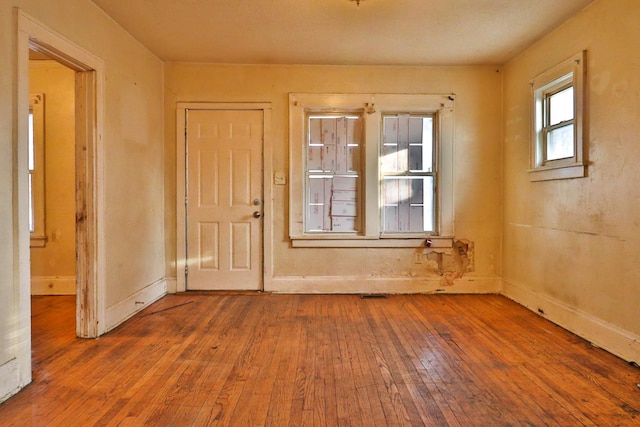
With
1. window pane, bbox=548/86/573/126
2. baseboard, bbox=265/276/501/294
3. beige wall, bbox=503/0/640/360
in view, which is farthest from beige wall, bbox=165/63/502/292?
window pane, bbox=548/86/573/126

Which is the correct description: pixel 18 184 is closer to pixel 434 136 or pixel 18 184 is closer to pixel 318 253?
pixel 318 253

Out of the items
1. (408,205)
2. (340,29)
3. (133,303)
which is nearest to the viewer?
(340,29)

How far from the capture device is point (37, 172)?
13.8 feet

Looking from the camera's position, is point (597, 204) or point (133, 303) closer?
point (597, 204)

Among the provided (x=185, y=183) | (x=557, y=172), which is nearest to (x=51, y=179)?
(x=185, y=183)

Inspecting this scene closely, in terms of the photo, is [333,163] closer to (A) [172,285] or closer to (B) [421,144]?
(B) [421,144]

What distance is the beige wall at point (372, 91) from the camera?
14.0 ft

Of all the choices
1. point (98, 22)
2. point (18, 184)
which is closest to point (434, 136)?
Result: point (98, 22)

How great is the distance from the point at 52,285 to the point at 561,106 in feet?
18.5

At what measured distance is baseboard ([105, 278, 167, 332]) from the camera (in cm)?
317

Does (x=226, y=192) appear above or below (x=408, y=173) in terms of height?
below

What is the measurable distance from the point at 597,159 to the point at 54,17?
402 centimetres

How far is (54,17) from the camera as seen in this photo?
8.23 feet

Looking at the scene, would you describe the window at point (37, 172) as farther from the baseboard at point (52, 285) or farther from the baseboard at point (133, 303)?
the baseboard at point (133, 303)
